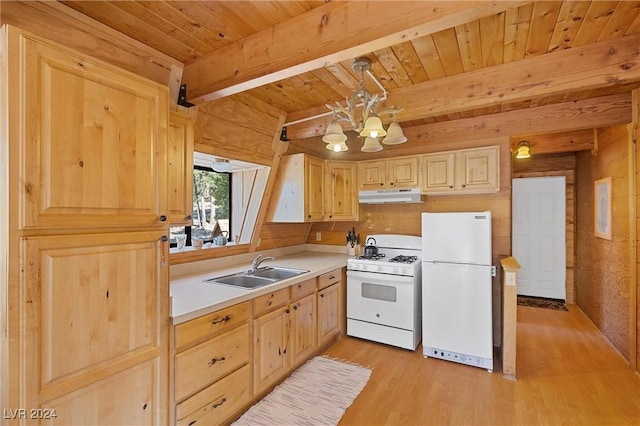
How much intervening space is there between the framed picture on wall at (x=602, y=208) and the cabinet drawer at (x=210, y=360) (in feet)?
13.2

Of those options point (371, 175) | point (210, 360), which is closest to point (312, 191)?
point (371, 175)

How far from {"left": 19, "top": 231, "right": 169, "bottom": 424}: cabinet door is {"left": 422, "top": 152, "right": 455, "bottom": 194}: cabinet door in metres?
2.80

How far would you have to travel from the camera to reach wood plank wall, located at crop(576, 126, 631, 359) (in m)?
3.02

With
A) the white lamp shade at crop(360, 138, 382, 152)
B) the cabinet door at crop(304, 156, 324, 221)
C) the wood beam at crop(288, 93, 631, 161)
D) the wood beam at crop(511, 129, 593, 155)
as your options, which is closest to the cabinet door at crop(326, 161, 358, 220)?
the cabinet door at crop(304, 156, 324, 221)

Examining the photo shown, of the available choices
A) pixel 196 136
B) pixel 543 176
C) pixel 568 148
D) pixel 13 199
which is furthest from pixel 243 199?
pixel 543 176

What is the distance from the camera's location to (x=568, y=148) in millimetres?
3871

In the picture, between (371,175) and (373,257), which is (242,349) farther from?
(371,175)

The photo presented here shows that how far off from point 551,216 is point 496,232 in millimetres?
2218

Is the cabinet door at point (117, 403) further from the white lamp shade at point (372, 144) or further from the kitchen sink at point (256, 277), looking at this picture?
the white lamp shade at point (372, 144)

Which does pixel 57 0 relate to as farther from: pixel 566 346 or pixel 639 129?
pixel 566 346

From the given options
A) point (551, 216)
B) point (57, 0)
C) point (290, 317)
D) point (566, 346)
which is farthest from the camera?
point (551, 216)

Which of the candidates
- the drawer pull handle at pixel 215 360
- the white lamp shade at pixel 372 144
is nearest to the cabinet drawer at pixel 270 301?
the drawer pull handle at pixel 215 360

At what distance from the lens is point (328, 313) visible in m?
3.20

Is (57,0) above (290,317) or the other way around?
above
